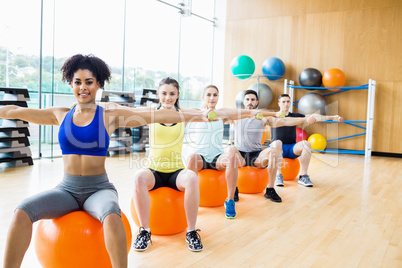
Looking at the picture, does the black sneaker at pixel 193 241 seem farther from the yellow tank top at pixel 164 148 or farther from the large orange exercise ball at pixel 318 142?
the large orange exercise ball at pixel 318 142

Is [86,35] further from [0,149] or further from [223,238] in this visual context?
[223,238]

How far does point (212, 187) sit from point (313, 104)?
390cm

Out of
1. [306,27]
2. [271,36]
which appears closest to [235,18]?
[271,36]

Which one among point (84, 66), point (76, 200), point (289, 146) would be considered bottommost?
point (76, 200)

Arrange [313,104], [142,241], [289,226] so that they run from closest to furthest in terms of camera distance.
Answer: [142,241] < [289,226] < [313,104]

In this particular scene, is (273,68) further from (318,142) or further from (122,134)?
(122,134)

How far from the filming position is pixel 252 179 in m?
3.17

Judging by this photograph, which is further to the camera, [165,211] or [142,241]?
[165,211]

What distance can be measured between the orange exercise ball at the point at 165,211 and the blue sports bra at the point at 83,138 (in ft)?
2.09

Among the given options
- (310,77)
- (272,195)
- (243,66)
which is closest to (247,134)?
(272,195)

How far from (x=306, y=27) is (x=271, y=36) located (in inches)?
28.8

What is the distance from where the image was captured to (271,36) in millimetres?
7164

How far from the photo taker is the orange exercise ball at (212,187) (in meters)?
2.72

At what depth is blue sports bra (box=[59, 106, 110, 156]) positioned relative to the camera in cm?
155
